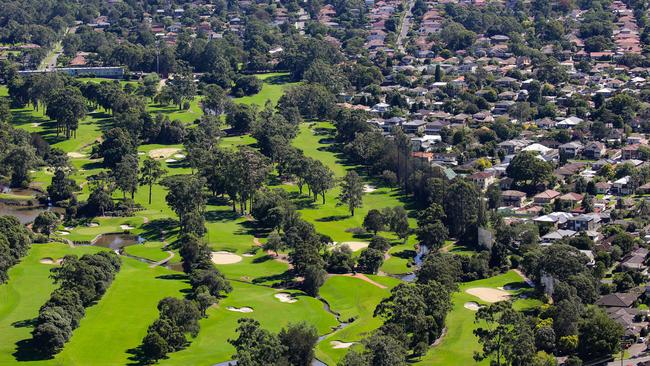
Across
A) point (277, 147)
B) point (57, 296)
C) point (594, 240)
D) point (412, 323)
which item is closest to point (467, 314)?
point (412, 323)

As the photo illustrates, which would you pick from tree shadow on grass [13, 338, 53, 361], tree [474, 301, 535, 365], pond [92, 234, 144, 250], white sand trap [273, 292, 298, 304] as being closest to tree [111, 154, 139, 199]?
pond [92, 234, 144, 250]

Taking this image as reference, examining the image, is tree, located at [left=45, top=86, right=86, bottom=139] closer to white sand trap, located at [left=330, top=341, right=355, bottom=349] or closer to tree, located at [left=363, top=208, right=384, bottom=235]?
tree, located at [left=363, top=208, right=384, bottom=235]

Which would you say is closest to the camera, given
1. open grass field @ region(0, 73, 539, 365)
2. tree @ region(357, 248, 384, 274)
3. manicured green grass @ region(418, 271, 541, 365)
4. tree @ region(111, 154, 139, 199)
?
manicured green grass @ region(418, 271, 541, 365)

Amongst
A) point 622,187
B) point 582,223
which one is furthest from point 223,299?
point 622,187

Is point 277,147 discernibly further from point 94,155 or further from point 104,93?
point 104,93

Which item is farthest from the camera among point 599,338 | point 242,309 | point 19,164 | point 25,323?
point 19,164

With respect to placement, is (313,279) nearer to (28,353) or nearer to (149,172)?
(28,353)
